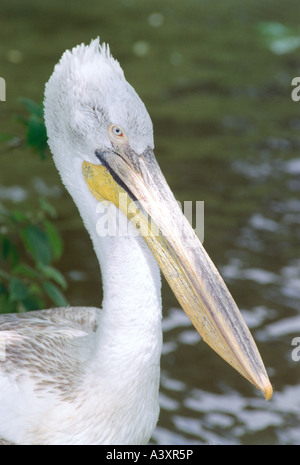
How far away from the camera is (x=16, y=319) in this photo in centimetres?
301

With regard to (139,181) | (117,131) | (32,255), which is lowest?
(32,255)

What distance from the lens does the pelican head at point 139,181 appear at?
2486 mm

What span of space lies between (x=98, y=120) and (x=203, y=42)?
20.9ft

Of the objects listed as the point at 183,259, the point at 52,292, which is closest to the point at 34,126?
the point at 52,292

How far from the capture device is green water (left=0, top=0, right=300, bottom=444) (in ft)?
12.9

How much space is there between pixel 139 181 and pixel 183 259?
0.28m

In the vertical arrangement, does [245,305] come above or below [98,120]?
below

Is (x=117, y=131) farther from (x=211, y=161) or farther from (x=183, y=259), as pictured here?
(x=211, y=161)

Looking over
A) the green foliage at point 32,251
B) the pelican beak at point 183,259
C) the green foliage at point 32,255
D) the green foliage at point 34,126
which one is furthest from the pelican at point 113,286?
the green foliage at point 32,255

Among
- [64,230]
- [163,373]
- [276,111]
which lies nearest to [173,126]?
[276,111]

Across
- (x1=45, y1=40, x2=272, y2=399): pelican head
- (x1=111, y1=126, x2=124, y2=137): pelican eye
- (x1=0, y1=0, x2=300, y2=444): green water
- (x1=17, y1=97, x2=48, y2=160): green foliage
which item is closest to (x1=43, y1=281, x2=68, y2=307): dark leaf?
(x1=17, y1=97, x2=48, y2=160): green foliage

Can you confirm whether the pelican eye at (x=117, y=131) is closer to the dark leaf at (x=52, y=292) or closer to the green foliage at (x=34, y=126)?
the green foliage at (x=34, y=126)

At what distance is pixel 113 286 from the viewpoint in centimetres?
261

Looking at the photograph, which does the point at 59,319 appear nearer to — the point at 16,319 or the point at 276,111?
the point at 16,319
